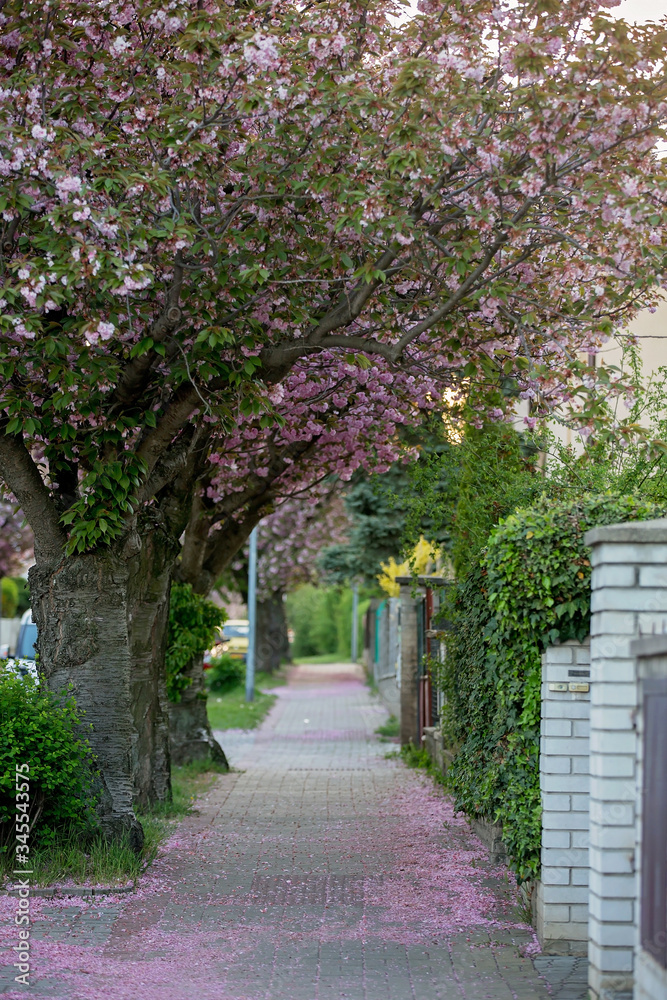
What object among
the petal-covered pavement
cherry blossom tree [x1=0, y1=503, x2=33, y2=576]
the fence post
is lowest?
the petal-covered pavement

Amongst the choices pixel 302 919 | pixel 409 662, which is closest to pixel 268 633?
pixel 409 662

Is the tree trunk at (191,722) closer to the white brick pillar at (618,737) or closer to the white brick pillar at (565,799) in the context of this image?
the white brick pillar at (565,799)

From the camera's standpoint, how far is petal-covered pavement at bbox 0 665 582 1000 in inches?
231

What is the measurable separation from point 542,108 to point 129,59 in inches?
121

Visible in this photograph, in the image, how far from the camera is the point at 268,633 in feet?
122

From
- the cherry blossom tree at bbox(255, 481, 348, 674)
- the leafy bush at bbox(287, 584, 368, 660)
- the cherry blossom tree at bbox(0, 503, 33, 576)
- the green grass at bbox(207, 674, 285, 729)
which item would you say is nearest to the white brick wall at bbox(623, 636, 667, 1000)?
the green grass at bbox(207, 674, 285, 729)

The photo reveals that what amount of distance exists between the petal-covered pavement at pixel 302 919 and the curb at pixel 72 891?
85 mm

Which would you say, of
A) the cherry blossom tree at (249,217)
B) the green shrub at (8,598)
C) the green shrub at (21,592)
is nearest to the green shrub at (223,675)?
the green shrub at (8,598)

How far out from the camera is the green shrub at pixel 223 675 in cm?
2906

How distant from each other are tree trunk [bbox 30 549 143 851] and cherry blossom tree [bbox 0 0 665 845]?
17 mm

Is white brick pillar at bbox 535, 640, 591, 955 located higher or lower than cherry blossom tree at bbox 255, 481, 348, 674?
lower

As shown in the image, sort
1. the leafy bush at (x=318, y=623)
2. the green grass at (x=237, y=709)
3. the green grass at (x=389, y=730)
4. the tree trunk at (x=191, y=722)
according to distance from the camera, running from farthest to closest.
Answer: the leafy bush at (x=318, y=623) < the green grass at (x=237, y=709) < the green grass at (x=389, y=730) < the tree trunk at (x=191, y=722)

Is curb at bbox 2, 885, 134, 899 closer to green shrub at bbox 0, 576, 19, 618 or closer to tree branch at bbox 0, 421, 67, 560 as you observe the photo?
tree branch at bbox 0, 421, 67, 560

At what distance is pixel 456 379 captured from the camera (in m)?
10.2
